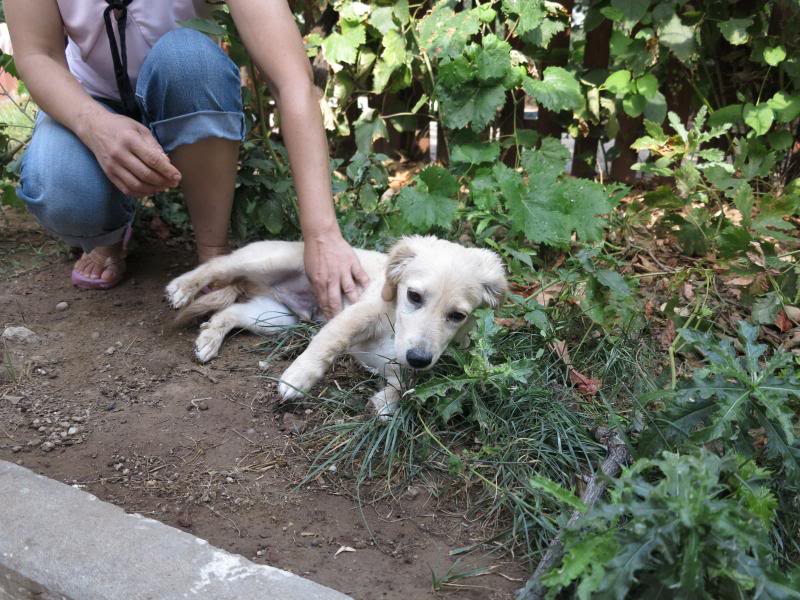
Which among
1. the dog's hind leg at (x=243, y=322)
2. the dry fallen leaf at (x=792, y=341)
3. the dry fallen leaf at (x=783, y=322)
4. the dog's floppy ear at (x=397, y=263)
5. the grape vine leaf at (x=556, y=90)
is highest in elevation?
the grape vine leaf at (x=556, y=90)

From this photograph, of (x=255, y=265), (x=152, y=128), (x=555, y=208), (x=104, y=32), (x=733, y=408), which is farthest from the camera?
(x=555, y=208)

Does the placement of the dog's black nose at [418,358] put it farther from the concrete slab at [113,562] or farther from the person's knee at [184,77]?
the person's knee at [184,77]

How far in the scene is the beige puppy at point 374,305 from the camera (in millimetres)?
2191

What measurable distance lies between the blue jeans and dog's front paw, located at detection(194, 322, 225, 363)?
582 mm

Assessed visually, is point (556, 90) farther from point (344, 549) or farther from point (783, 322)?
point (344, 549)

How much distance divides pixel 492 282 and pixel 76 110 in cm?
146

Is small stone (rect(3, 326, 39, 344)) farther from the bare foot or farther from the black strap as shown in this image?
the black strap

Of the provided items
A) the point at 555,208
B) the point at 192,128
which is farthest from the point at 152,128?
the point at 555,208

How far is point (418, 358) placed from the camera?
2.10m

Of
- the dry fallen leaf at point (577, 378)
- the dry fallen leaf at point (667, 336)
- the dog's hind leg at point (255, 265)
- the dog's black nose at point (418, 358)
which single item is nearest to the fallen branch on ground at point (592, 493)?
the dry fallen leaf at point (577, 378)

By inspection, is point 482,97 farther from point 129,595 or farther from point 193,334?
point 129,595

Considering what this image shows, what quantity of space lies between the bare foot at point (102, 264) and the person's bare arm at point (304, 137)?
98cm

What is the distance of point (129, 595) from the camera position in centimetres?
133

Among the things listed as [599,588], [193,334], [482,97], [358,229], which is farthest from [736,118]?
[599,588]
